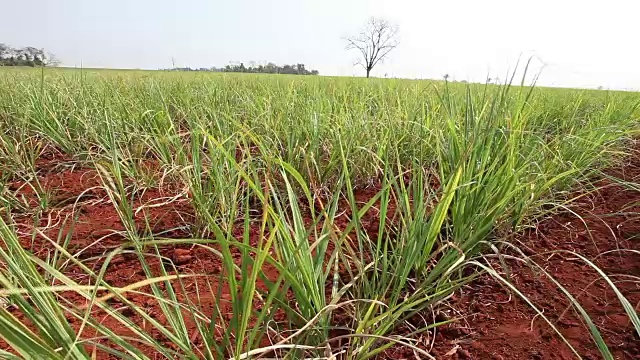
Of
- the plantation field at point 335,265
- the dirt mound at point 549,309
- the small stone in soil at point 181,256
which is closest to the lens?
the plantation field at point 335,265

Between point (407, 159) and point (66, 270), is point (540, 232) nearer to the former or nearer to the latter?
point (407, 159)

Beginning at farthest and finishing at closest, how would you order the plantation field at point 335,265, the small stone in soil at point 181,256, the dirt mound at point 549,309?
the small stone in soil at point 181,256, the dirt mound at point 549,309, the plantation field at point 335,265

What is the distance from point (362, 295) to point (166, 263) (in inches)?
22.9

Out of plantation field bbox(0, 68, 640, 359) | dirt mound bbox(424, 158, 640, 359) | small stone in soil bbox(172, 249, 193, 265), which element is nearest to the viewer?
plantation field bbox(0, 68, 640, 359)

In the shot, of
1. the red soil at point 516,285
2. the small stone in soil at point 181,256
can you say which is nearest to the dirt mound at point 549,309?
the red soil at point 516,285

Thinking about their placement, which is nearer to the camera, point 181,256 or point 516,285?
point 516,285

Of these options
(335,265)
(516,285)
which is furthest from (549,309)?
(335,265)

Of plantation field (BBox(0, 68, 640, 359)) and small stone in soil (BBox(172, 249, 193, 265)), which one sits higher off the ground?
plantation field (BBox(0, 68, 640, 359))

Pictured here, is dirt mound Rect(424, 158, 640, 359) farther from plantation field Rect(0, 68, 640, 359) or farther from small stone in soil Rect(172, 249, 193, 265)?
small stone in soil Rect(172, 249, 193, 265)

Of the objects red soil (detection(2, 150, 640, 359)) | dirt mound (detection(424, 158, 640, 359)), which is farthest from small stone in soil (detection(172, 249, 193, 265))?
dirt mound (detection(424, 158, 640, 359))

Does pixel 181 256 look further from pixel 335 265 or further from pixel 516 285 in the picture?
pixel 516 285

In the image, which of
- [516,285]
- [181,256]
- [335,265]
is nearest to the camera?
[335,265]

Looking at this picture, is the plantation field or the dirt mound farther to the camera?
the dirt mound

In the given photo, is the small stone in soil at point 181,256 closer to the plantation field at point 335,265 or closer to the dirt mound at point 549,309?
the plantation field at point 335,265
